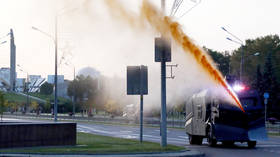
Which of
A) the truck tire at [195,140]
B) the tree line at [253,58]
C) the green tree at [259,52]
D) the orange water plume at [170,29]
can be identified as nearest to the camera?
the orange water plume at [170,29]

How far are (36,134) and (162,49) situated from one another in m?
6.78

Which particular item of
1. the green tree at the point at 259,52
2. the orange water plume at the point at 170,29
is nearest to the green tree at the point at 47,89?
the green tree at the point at 259,52

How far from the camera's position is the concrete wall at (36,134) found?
76.7ft

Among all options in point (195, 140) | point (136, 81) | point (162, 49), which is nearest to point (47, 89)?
point (195, 140)

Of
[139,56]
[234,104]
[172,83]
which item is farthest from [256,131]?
[172,83]

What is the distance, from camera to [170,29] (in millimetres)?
24578

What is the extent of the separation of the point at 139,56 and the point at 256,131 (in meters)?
19.0

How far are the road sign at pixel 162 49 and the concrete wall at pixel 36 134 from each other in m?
5.33


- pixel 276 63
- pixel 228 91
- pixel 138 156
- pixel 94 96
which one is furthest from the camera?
pixel 94 96

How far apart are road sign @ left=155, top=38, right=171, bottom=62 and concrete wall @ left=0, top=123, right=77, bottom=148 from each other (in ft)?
17.5

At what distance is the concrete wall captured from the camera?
2338 centimetres

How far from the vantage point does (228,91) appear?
2698cm

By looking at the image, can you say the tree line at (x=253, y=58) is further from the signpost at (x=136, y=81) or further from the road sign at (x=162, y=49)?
the road sign at (x=162, y=49)

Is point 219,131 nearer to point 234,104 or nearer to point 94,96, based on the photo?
point 234,104
